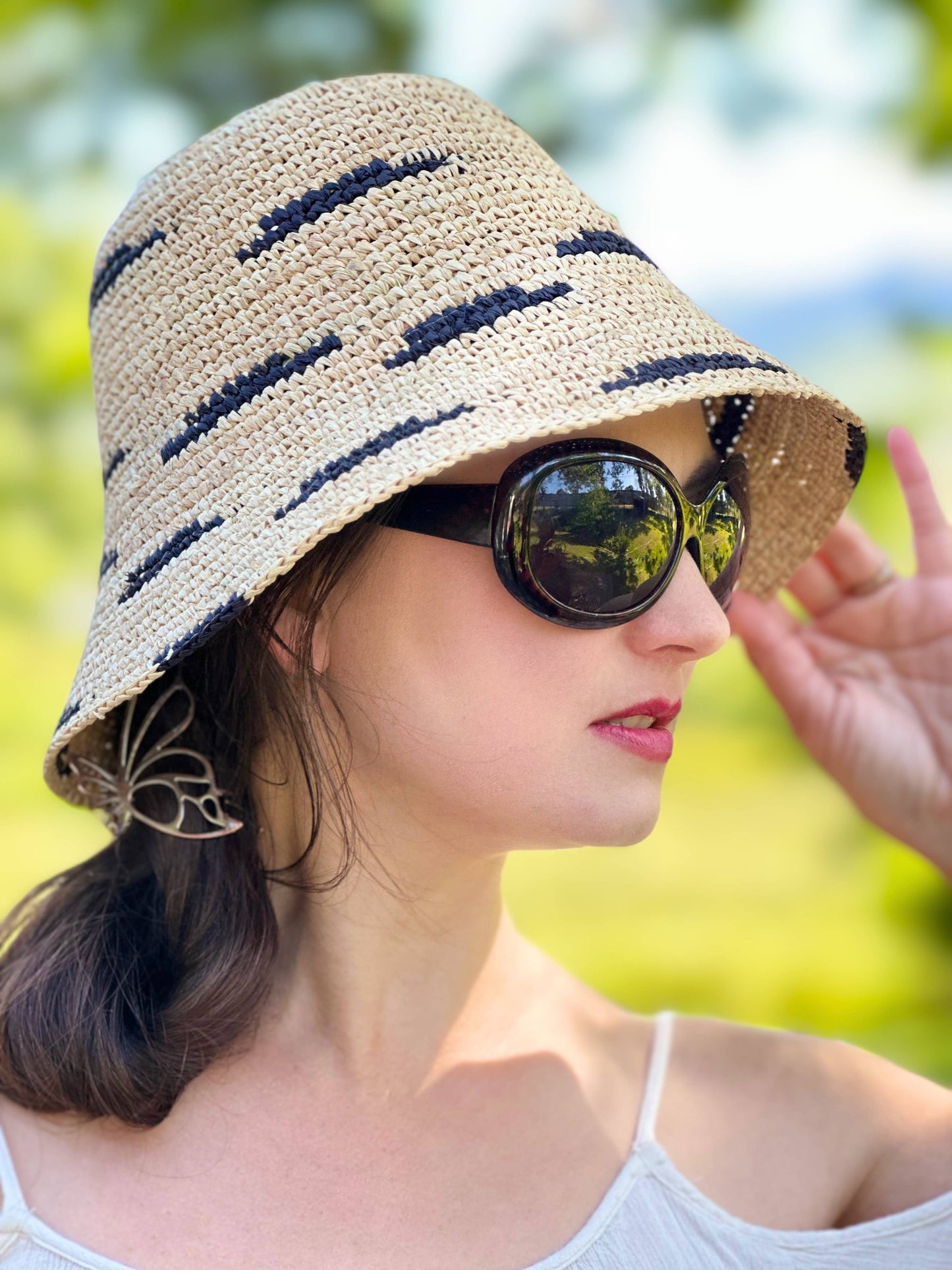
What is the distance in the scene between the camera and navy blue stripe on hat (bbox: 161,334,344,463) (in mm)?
1310

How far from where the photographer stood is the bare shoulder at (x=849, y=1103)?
1622mm

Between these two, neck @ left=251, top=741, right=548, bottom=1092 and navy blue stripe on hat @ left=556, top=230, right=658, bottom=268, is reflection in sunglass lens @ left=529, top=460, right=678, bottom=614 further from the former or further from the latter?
neck @ left=251, top=741, right=548, bottom=1092

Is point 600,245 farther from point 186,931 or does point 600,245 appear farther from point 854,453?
point 186,931

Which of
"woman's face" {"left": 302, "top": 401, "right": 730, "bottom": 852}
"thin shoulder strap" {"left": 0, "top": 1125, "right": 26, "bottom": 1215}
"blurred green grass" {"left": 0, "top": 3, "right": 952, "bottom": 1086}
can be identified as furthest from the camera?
"blurred green grass" {"left": 0, "top": 3, "right": 952, "bottom": 1086}

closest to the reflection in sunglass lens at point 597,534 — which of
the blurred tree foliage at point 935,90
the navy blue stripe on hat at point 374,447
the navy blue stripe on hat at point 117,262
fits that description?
the navy blue stripe on hat at point 374,447

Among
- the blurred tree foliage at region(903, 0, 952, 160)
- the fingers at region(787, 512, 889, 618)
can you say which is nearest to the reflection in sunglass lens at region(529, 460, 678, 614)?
the fingers at region(787, 512, 889, 618)

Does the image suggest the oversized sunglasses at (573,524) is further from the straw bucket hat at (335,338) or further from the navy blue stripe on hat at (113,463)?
the navy blue stripe on hat at (113,463)

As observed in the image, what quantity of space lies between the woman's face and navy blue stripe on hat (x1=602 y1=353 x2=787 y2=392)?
9 centimetres

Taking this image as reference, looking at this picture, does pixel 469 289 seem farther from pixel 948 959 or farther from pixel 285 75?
pixel 948 959

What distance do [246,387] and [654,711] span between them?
64cm

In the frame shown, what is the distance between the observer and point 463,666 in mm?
1334

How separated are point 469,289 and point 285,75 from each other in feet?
6.47

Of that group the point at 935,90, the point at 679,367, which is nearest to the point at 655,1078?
the point at 679,367

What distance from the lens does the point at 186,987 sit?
1544 millimetres
